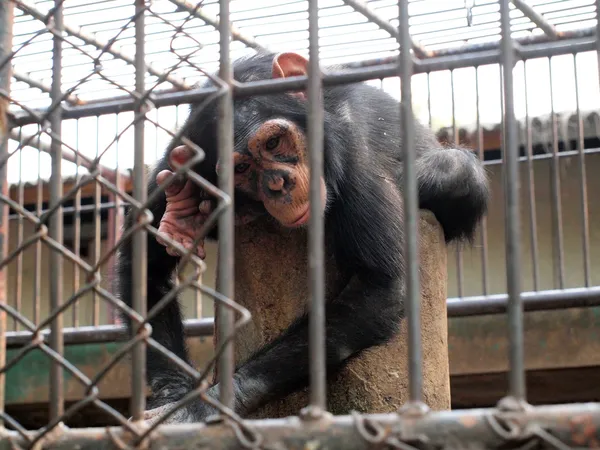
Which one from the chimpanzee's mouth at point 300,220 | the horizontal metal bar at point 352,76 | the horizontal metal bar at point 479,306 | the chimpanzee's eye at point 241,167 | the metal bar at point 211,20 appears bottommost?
the horizontal metal bar at point 479,306

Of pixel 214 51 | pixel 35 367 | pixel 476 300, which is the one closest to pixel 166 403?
pixel 214 51

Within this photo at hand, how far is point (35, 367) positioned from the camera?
21.3ft

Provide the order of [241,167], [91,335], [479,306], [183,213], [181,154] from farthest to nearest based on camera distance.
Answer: [91,335] < [479,306] < [241,167] < [183,213] < [181,154]

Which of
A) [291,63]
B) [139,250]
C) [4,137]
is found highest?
[291,63]

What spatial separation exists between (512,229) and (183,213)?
177 centimetres

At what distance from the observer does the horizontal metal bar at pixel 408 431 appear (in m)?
1.46

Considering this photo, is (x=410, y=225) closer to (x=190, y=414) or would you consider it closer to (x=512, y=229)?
(x=512, y=229)

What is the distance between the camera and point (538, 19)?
4945mm

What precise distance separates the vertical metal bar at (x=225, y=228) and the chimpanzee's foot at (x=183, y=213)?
4.03 ft

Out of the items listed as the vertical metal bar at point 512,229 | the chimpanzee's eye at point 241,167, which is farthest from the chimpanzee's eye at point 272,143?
the vertical metal bar at point 512,229

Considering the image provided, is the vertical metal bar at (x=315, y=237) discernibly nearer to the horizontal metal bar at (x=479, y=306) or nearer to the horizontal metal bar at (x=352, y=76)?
the horizontal metal bar at (x=352, y=76)

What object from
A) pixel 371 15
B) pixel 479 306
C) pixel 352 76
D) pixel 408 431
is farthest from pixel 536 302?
pixel 408 431

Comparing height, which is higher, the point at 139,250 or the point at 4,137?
the point at 4,137

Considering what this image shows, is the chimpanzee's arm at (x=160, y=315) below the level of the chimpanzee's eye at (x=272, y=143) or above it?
below
